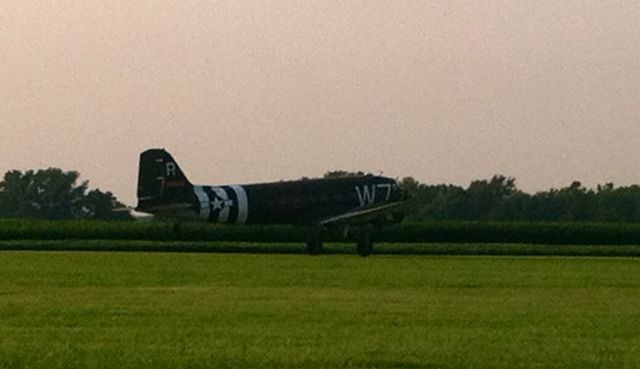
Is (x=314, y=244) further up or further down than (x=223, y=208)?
further down

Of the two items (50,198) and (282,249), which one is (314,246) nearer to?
(282,249)

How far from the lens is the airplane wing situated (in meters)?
69.5

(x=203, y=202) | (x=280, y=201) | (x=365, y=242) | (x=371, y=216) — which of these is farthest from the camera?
(x=280, y=201)

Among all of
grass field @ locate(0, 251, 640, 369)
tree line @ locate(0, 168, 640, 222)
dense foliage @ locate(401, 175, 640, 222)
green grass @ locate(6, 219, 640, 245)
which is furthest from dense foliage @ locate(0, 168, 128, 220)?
grass field @ locate(0, 251, 640, 369)

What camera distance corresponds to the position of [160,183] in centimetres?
6756

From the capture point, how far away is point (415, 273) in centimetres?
4303

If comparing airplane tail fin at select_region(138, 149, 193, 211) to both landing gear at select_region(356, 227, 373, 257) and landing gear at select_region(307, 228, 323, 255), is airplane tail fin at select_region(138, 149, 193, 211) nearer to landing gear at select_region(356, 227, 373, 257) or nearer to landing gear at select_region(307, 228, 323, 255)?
landing gear at select_region(307, 228, 323, 255)

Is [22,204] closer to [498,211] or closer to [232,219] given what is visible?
[498,211]

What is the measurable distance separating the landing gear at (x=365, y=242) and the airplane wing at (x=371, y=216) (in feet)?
13.2

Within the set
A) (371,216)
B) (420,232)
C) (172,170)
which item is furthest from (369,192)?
(420,232)

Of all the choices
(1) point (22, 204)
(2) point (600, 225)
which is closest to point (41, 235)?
(2) point (600, 225)

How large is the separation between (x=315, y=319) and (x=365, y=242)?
41.1m

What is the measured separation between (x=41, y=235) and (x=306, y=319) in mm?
60936

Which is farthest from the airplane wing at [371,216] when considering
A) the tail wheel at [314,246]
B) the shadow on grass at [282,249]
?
the tail wheel at [314,246]
